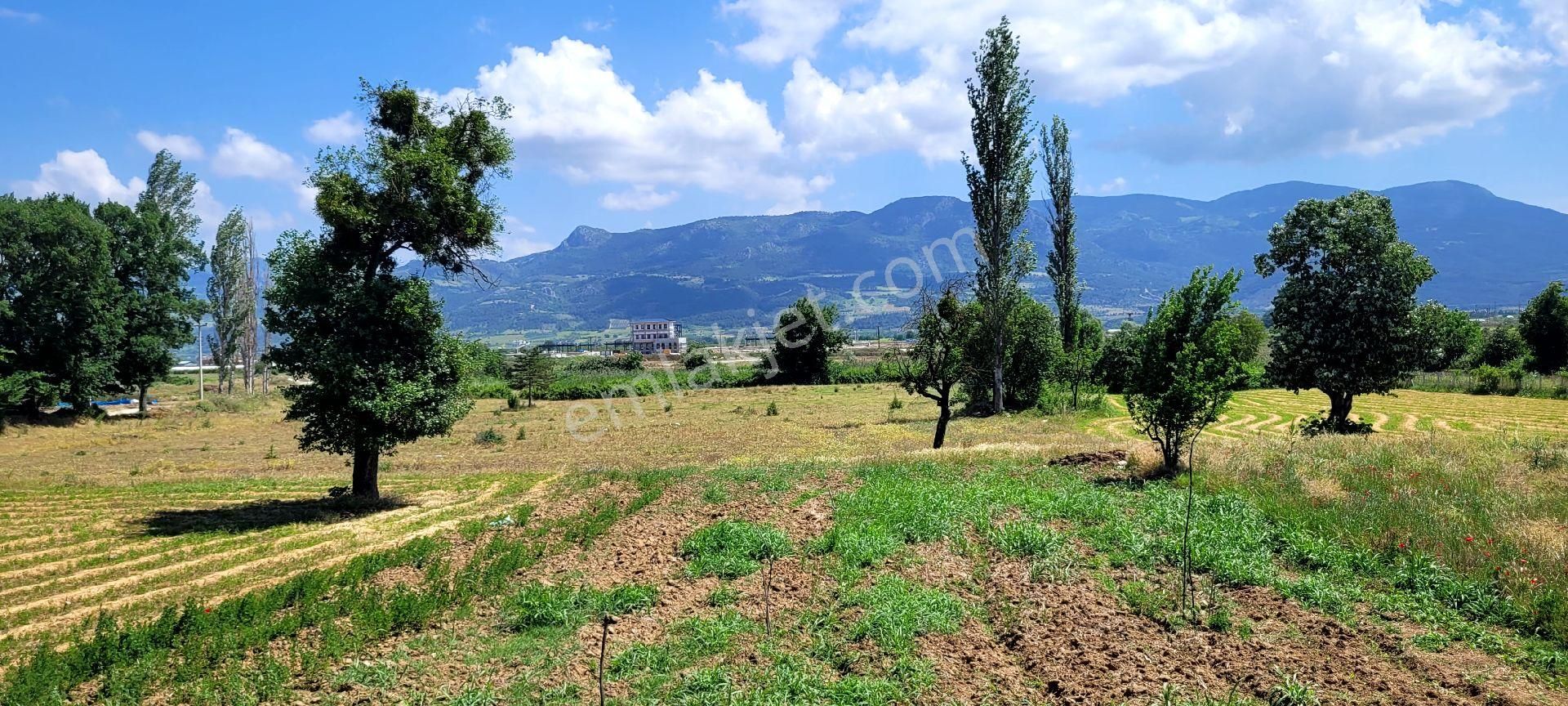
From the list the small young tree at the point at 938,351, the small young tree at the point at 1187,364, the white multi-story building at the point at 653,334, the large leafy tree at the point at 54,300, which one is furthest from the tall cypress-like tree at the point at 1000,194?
the white multi-story building at the point at 653,334

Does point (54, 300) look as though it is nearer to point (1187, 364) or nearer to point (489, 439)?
point (489, 439)

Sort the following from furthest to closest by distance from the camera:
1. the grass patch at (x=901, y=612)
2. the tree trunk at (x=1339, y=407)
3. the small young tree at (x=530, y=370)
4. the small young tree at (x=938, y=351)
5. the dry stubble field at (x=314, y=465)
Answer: the small young tree at (x=530, y=370) → the tree trunk at (x=1339, y=407) → the small young tree at (x=938, y=351) → the dry stubble field at (x=314, y=465) → the grass patch at (x=901, y=612)

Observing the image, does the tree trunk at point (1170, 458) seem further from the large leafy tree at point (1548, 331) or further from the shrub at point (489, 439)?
the large leafy tree at point (1548, 331)

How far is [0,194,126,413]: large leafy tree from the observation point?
3959 centimetres

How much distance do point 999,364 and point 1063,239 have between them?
49.9ft

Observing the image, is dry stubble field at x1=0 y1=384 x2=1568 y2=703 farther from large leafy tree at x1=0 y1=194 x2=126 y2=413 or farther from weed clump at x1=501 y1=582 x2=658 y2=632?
weed clump at x1=501 y1=582 x2=658 y2=632

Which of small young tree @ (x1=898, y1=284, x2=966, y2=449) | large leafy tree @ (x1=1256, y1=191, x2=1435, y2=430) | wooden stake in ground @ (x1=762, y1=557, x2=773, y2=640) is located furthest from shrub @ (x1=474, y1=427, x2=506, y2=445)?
large leafy tree @ (x1=1256, y1=191, x2=1435, y2=430)

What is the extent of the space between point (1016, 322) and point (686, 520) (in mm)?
31869

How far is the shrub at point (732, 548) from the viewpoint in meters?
9.86

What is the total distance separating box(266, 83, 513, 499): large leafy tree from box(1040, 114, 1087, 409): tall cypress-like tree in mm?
39509

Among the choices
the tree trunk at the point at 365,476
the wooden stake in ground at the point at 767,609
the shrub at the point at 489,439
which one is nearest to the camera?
the wooden stake in ground at the point at 767,609

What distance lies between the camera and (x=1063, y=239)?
4962 centimetres

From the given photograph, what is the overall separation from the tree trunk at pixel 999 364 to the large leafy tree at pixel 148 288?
2065 inches

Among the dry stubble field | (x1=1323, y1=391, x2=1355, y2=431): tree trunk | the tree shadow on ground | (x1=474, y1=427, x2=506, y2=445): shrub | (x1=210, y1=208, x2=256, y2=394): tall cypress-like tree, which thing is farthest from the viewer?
(x1=210, y1=208, x2=256, y2=394): tall cypress-like tree
